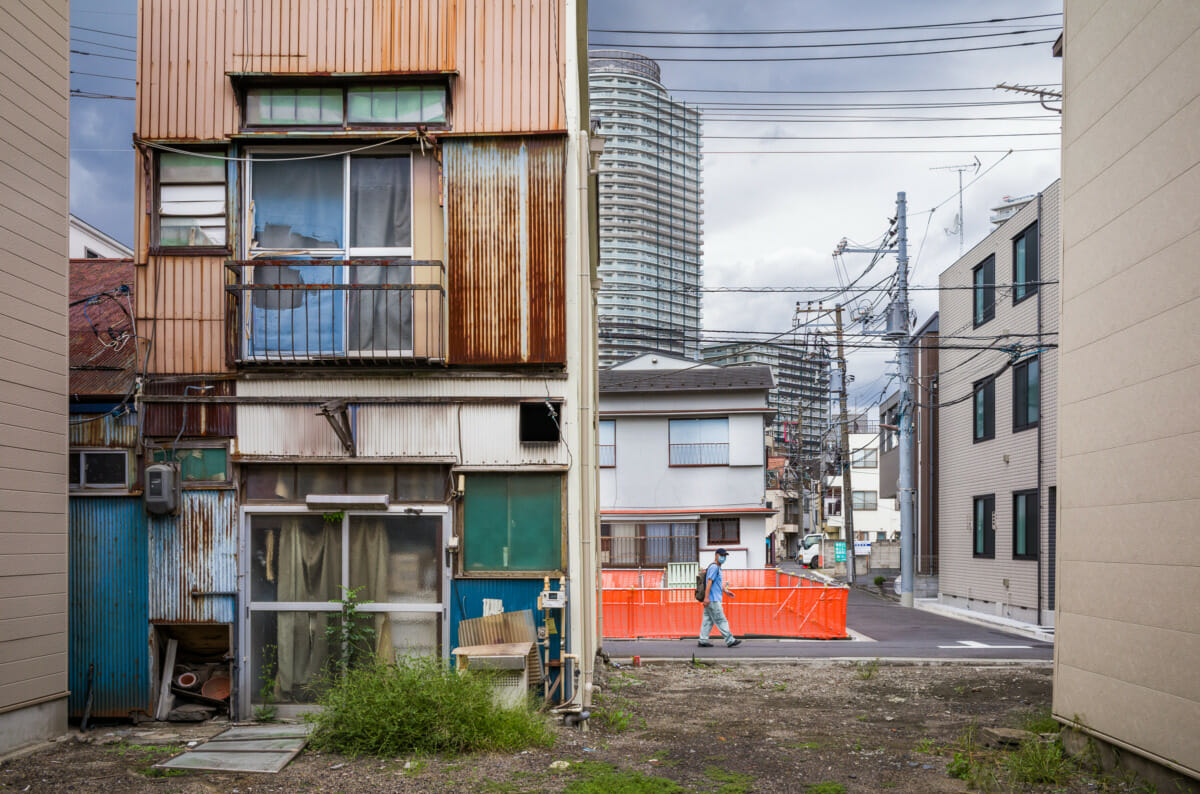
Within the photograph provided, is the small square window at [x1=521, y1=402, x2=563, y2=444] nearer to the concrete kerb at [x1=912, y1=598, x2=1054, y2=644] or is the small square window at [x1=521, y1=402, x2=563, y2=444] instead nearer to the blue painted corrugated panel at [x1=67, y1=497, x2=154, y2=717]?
the blue painted corrugated panel at [x1=67, y1=497, x2=154, y2=717]

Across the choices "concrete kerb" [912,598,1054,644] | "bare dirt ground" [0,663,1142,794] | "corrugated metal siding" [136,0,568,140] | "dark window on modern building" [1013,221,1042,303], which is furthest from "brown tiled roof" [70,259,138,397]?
"dark window on modern building" [1013,221,1042,303]

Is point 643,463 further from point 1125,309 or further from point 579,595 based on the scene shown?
point 1125,309

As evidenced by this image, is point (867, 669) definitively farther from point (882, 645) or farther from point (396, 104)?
point (396, 104)

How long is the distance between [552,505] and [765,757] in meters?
3.23

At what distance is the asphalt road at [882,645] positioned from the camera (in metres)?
16.5

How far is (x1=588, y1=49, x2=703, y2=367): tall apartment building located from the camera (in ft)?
395

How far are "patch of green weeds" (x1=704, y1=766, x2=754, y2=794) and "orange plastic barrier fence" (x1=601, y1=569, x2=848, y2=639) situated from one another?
1120cm

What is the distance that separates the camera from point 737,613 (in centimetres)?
1998

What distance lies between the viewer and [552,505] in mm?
10188

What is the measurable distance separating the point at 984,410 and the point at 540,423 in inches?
812

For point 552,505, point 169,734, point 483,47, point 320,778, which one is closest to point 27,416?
point 169,734

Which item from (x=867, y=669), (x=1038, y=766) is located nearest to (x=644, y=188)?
(x=867, y=669)

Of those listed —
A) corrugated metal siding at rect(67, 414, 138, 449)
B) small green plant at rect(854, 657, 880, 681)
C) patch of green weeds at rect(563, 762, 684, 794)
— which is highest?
corrugated metal siding at rect(67, 414, 138, 449)

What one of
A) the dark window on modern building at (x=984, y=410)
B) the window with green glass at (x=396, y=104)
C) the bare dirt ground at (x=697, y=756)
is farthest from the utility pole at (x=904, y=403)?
the window with green glass at (x=396, y=104)
